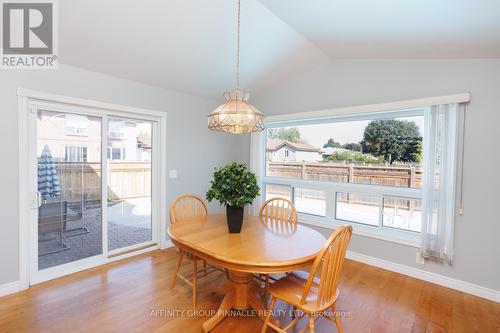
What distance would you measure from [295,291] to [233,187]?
0.92 metres

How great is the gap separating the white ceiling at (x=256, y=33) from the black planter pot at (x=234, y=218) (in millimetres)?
1844

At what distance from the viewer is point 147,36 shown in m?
2.41

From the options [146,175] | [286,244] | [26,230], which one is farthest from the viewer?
[146,175]

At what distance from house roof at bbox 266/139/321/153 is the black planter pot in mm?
2106

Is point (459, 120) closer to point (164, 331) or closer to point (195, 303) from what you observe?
point (195, 303)

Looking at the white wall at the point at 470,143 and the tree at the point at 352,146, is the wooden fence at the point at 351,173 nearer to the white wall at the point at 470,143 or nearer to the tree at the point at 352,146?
the tree at the point at 352,146

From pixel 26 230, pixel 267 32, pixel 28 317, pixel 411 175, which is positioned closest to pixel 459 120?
pixel 411 175

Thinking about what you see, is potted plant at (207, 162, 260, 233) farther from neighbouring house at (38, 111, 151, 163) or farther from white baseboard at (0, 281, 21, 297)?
white baseboard at (0, 281, 21, 297)

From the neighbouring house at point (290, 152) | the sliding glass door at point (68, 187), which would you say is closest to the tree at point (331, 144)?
the neighbouring house at point (290, 152)

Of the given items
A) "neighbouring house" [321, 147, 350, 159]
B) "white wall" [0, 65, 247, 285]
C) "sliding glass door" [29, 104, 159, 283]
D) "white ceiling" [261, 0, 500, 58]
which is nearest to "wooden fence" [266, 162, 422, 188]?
"neighbouring house" [321, 147, 350, 159]

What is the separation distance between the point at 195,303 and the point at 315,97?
3.04 meters

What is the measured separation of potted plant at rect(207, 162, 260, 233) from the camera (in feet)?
6.74

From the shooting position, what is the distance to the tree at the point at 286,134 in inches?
157

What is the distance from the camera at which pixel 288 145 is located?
407cm
